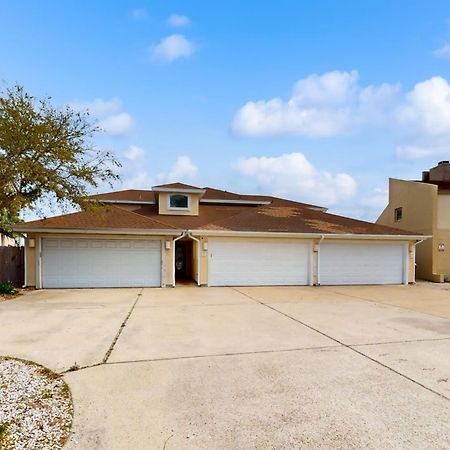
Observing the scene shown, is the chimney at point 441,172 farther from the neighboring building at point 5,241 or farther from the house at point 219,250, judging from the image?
the neighboring building at point 5,241

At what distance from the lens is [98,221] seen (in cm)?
1330

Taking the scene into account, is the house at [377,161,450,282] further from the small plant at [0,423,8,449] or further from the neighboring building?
the neighboring building

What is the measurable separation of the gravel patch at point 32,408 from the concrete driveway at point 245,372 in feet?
0.47

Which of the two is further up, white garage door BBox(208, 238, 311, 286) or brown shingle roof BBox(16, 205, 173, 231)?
brown shingle roof BBox(16, 205, 173, 231)

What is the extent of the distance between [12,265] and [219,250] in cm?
822

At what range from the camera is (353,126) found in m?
15.2

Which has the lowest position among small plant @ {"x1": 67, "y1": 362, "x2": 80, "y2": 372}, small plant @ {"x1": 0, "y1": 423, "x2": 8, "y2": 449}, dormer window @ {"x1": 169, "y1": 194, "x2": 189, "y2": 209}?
small plant @ {"x1": 67, "y1": 362, "x2": 80, "y2": 372}

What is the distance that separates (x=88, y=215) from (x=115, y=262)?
2391mm

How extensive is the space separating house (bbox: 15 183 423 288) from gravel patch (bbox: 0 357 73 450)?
893 cm

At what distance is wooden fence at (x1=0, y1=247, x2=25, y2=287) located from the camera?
12711 millimetres

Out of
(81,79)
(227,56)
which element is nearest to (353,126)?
(227,56)

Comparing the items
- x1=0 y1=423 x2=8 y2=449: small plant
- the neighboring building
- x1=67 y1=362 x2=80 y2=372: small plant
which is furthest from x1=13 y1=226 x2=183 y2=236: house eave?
the neighboring building

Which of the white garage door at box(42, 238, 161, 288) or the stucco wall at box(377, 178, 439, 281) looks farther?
the stucco wall at box(377, 178, 439, 281)

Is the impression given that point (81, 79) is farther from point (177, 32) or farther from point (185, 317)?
point (185, 317)
